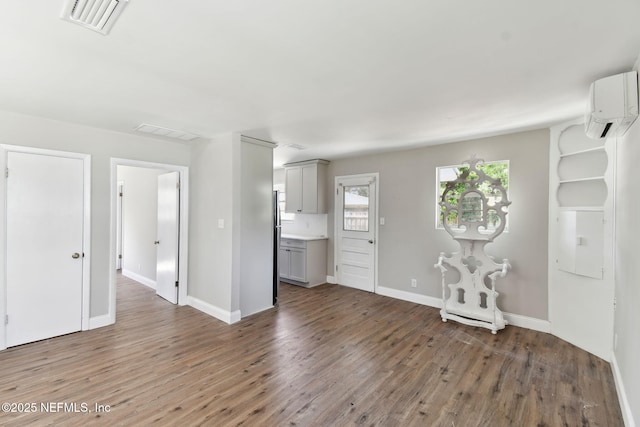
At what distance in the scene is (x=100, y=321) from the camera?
3.61 m

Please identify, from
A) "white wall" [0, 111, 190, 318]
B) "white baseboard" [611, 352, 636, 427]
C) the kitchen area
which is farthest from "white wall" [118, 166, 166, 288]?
"white baseboard" [611, 352, 636, 427]

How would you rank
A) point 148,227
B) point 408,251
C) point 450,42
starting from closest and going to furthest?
point 450,42 < point 408,251 < point 148,227

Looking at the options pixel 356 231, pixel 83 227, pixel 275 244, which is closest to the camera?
pixel 83 227

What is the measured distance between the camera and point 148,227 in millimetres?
→ 5395

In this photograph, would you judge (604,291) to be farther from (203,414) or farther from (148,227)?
(148,227)

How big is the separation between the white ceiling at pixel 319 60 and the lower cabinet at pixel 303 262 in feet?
9.13

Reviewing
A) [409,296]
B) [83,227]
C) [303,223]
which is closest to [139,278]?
[83,227]

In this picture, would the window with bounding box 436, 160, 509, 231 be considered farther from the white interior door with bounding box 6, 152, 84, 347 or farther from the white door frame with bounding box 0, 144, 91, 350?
the white interior door with bounding box 6, 152, 84, 347

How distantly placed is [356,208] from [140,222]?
4126mm

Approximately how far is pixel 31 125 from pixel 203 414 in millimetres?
3412

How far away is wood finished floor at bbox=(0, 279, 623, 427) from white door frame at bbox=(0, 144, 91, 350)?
0.33 meters

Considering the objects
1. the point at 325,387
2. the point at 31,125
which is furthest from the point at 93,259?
the point at 325,387

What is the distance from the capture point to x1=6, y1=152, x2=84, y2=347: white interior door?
3061mm

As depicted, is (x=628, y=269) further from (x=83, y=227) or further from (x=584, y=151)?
(x=83, y=227)
